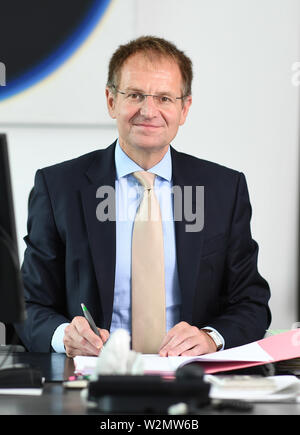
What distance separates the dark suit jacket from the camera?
5.60 feet

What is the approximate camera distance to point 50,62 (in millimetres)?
2822

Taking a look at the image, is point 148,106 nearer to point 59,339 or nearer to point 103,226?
point 103,226

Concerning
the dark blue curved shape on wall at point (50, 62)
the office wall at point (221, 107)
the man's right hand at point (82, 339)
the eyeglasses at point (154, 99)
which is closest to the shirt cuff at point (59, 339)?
the man's right hand at point (82, 339)

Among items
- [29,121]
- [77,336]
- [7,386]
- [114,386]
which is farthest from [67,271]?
[29,121]

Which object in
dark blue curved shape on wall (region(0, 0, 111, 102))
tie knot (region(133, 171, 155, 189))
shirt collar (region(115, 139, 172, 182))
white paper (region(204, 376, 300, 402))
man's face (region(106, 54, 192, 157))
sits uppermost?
dark blue curved shape on wall (region(0, 0, 111, 102))

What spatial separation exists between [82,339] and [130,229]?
47 cm

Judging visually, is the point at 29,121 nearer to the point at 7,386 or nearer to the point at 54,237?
the point at 54,237

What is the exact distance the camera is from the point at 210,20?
2865 mm

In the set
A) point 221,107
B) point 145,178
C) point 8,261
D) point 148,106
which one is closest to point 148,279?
point 145,178

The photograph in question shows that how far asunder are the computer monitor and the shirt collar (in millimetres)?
738

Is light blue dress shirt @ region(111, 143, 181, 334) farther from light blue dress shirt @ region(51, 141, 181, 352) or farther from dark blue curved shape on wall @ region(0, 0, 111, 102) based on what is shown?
dark blue curved shape on wall @ region(0, 0, 111, 102)

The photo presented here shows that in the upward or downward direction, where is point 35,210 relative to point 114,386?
upward

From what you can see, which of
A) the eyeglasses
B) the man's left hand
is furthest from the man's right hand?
the eyeglasses
